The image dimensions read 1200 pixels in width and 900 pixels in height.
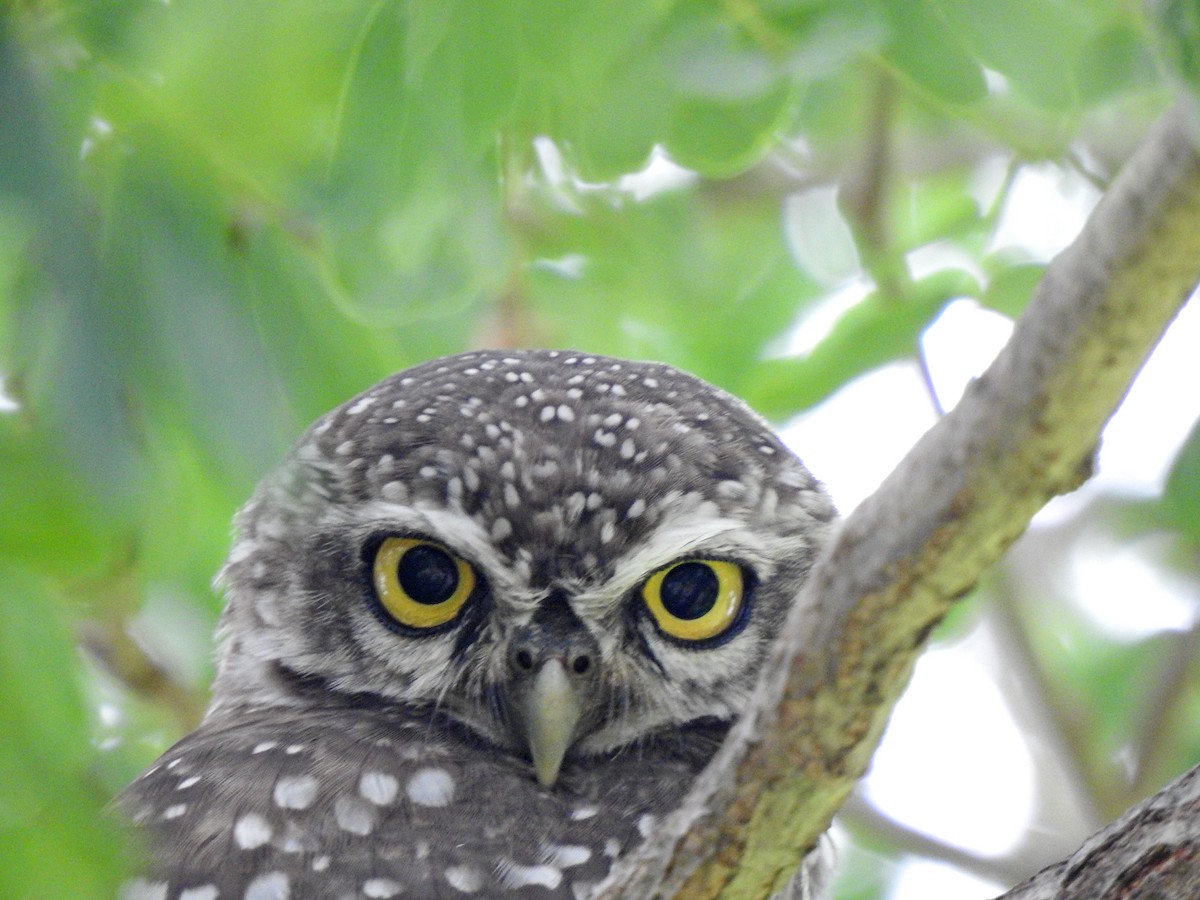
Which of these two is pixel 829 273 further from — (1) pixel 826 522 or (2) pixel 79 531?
(2) pixel 79 531

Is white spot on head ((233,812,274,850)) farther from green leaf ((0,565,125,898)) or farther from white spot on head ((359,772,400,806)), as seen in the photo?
green leaf ((0,565,125,898))

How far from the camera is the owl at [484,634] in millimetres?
2227

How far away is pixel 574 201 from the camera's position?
385 centimetres

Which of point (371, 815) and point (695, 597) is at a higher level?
point (695, 597)

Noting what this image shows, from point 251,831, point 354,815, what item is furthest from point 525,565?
point 251,831

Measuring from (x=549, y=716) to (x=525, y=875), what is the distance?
0.28 meters

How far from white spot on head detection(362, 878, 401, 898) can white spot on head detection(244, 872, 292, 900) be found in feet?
0.35

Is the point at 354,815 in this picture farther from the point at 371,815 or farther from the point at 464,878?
the point at 464,878

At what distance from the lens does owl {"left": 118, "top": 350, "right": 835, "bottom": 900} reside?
2.23 meters

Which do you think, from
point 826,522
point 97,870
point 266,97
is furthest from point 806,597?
point 826,522

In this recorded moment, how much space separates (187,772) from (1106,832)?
139 centimetres

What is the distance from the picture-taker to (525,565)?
2521 mm

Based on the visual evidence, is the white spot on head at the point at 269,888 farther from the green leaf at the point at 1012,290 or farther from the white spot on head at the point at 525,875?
the green leaf at the point at 1012,290

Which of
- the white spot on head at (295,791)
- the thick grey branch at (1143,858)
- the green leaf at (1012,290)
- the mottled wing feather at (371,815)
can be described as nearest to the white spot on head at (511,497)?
the mottled wing feather at (371,815)
